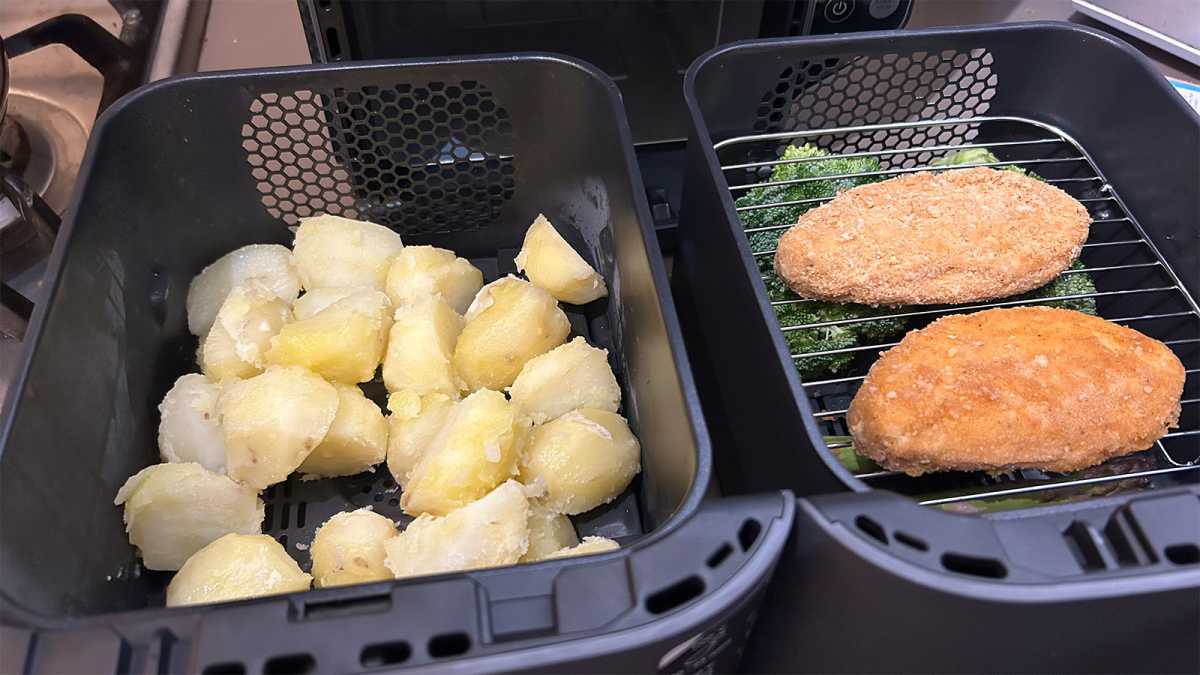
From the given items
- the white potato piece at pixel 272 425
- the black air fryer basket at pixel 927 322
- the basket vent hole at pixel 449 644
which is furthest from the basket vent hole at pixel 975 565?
the white potato piece at pixel 272 425

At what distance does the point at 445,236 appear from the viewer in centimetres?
110

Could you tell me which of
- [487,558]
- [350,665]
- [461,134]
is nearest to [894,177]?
[461,134]

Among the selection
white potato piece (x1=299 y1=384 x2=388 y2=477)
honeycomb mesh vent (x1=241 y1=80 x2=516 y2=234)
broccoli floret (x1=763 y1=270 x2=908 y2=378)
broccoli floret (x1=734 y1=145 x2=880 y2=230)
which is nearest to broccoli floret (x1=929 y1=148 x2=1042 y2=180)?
broccoli floret (x1=734 y1=145 x2=880 y2=230)

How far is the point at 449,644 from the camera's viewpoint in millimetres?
515

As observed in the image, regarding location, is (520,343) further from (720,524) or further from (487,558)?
(720,524)

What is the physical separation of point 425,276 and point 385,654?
20.4 inches

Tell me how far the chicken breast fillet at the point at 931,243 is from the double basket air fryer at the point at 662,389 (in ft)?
0.19

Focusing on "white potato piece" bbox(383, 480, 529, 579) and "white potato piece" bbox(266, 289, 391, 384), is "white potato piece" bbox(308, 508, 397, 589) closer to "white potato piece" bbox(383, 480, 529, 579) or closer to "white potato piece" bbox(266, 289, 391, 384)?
"white potato piece" bbox(383, 480, 529, 579)

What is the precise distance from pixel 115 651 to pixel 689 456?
0.41m

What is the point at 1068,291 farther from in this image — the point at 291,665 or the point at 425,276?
the point at 291,665

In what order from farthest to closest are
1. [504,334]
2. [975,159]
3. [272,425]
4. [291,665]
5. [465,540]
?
[975,159]
[504,334]
[272,425]
[465,540]
[291,665]

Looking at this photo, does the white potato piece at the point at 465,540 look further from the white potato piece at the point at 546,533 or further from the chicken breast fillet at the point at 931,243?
the chicken breast fillet at the point at 931,243

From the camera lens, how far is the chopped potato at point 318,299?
36.9 inches

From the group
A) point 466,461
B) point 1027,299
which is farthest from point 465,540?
point 1027,299
